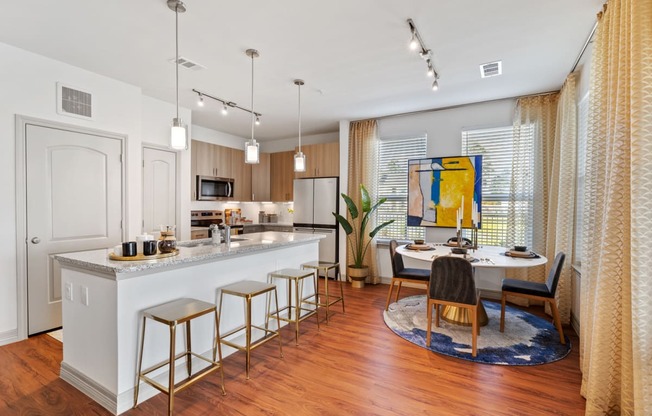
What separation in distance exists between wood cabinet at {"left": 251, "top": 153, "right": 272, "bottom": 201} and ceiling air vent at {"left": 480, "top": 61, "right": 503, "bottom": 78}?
173 inches

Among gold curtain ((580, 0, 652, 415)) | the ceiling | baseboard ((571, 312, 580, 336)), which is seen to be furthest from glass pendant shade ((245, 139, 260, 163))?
baseboard ((571, 312, 580, 336))

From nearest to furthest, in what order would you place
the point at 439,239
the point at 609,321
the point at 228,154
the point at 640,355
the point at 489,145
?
1. the point at 640,355
2. the point at 609,321
3. the point at 489,145
4. the point at 439,239
5. the point at 228,154

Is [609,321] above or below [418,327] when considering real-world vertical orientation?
above

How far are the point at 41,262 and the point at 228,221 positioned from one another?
3097 mm

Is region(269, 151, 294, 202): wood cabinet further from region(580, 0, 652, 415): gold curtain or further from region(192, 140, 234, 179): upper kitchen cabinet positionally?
region(580, 0, 652, 415): gold curtain

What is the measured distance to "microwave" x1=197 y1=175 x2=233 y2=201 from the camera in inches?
208

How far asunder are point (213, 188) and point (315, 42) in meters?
3.59

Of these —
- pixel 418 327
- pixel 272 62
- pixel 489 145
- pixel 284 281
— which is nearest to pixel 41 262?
Result: pixel 284 281

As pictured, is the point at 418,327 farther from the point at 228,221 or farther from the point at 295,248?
the point at 228,221

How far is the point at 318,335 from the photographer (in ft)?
10.4

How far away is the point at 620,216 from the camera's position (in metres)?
1.72

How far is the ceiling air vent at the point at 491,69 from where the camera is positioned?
125 inches

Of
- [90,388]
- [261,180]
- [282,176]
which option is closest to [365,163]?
[282,176]

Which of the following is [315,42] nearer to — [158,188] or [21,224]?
[158,188]
